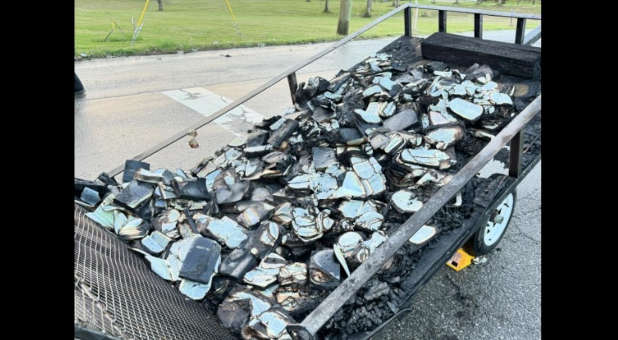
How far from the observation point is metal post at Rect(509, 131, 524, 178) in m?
2.24

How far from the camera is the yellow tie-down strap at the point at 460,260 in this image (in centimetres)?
258

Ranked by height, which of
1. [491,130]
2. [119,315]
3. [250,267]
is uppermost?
[491,130]

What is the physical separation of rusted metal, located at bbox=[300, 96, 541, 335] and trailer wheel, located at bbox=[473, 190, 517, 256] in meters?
0.63

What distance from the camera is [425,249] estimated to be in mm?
2055

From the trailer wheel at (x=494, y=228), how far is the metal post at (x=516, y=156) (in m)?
0.22

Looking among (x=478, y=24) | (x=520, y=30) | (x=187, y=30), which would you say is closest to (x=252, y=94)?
A: (x=478, y=24)

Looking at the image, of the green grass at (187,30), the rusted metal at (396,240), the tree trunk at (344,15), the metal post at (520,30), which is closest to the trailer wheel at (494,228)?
the rusted metal at (396,240)

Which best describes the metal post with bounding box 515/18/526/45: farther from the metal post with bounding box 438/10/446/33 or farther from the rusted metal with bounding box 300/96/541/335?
the rusted metal with bounding box 300/96/541/335

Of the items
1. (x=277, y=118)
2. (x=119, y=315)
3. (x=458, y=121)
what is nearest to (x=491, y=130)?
(x=458, y=121)

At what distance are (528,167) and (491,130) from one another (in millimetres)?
349

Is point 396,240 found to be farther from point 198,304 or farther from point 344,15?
point 344,15

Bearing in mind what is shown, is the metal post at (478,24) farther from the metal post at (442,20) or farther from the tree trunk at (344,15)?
the tree trunk at (344,15)

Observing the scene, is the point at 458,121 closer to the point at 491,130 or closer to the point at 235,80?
the point at 491,130

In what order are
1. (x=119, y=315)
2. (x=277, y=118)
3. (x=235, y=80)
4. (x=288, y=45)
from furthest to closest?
(x=288, y=45)
(x=235, y=80)
(x=277, y=118)
(x=119, y=315)
